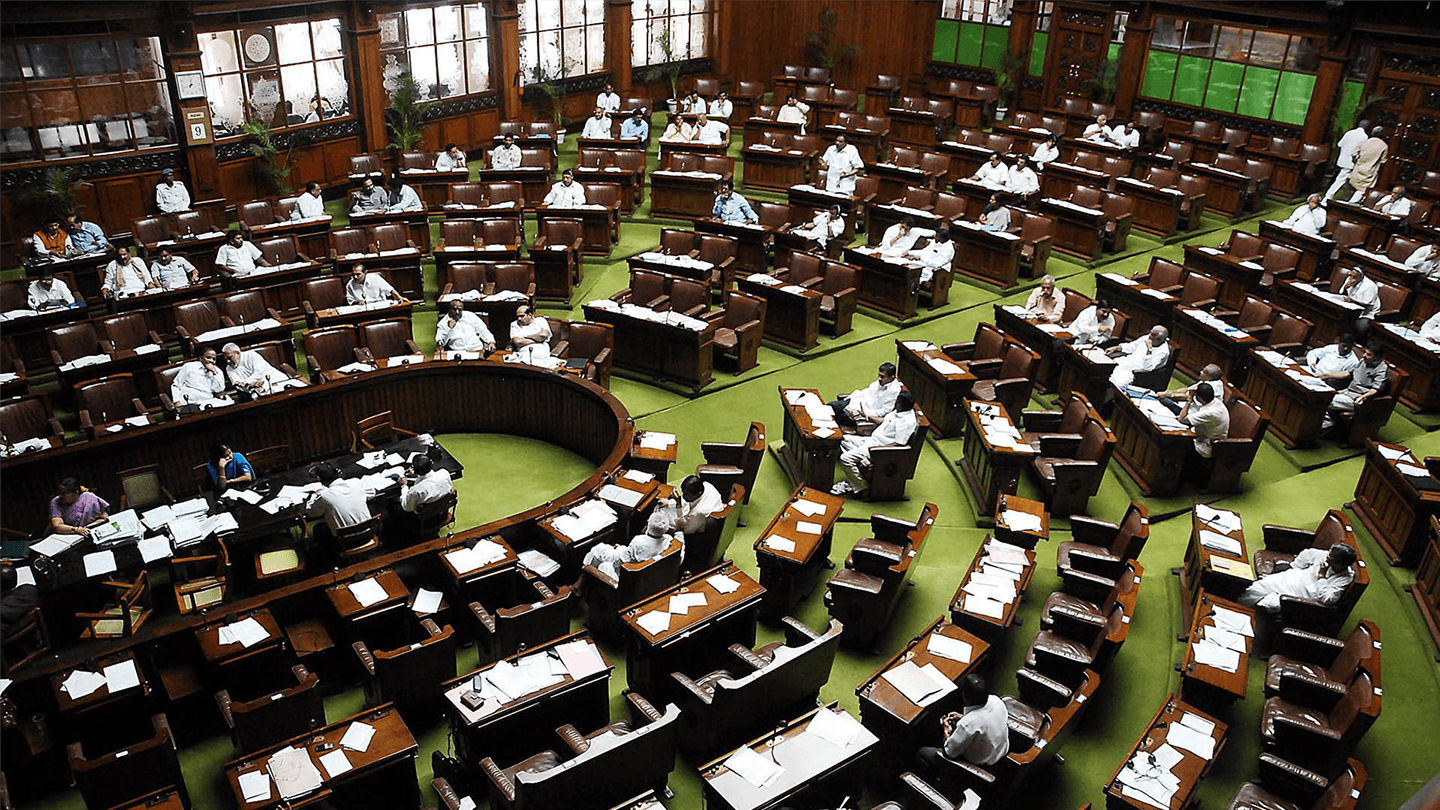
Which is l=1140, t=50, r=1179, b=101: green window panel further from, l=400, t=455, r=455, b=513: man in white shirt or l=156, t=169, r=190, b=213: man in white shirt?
l=156, t=169, r=190, b=213: man in white shirt

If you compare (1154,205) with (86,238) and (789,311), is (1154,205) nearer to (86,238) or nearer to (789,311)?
(789,311)

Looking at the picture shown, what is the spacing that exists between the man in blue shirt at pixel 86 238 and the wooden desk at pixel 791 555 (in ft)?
33.1

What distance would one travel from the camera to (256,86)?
16.0 metres

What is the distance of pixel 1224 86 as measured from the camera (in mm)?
18969

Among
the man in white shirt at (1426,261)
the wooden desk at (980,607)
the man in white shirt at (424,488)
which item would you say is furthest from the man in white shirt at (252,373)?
the man in white shirt at (1426,261)

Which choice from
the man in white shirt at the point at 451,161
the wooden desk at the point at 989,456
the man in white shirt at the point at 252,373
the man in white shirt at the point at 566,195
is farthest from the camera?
the man in white shirt at the point at 451,161

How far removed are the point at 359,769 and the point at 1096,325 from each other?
885 centimetres

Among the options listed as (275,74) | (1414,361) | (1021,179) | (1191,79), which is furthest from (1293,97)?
(275,74)

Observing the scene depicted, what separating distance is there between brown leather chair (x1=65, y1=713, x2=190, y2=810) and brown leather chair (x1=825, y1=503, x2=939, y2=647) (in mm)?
4327

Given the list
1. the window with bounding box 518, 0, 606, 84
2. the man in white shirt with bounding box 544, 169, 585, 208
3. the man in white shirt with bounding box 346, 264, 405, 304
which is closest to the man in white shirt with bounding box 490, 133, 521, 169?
the man in white shirt with bounding box 544, 169, 585, 208

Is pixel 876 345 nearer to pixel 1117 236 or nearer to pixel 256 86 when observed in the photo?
pixel 1117 236

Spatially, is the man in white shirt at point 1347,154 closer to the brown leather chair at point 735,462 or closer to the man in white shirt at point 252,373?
the brown leather chair at point 735,462

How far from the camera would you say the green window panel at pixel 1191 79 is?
1916cm

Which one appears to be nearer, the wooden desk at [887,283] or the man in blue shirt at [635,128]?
the wooden desk at [887,283]
